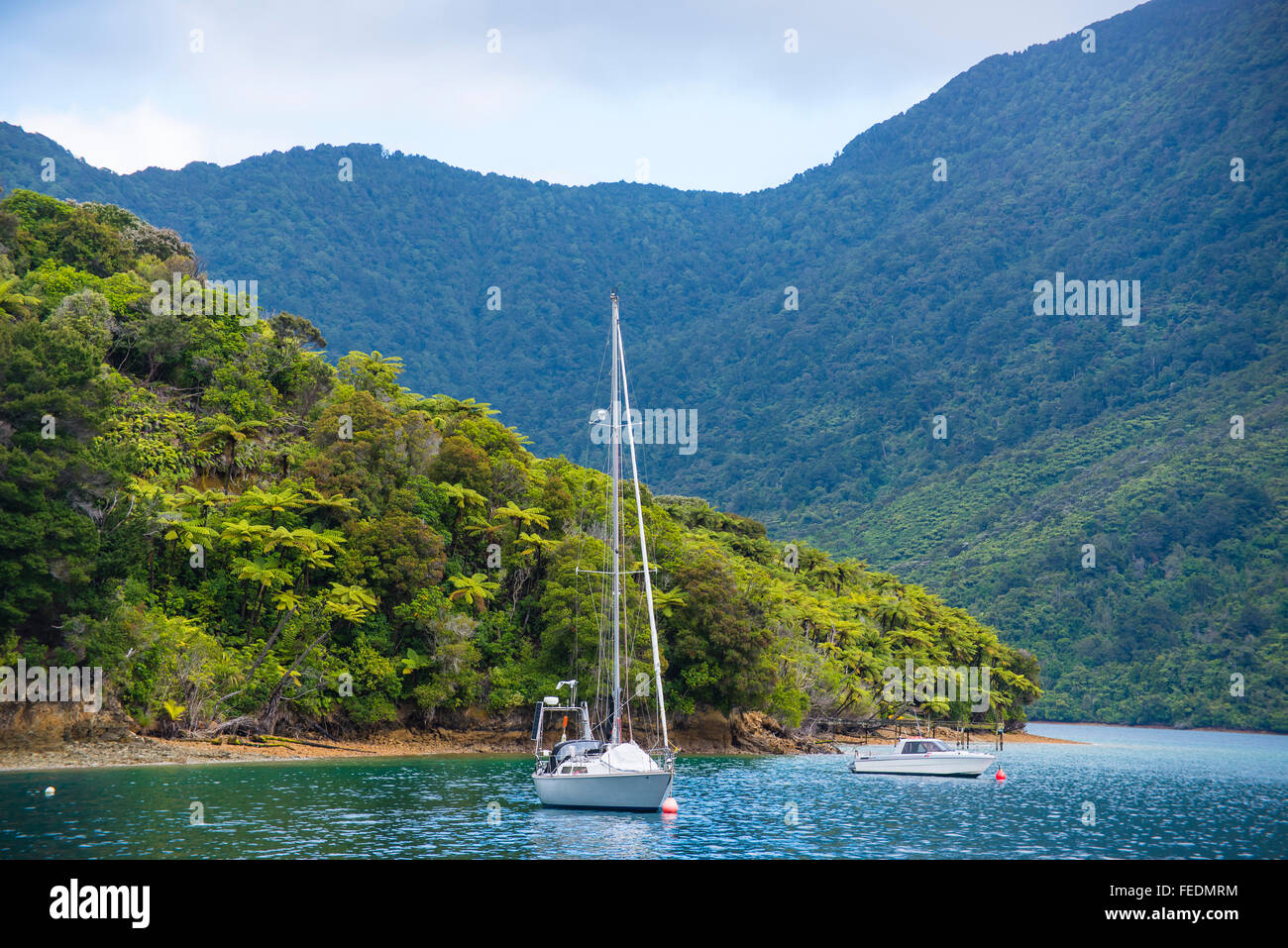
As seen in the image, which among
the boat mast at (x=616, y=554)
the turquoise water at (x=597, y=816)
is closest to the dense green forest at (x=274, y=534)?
the turquoise water at (x=597, y=816)

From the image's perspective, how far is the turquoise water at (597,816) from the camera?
26.2 m

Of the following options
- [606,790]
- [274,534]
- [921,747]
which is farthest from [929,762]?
[274,534]

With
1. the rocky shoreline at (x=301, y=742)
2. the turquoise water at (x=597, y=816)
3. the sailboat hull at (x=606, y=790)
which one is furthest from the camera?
the rocky shoreline at (x=301, y=742)

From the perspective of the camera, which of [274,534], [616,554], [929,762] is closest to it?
[616,554]

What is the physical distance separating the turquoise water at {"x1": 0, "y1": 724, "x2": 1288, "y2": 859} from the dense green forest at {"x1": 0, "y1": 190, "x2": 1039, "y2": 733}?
274 inches

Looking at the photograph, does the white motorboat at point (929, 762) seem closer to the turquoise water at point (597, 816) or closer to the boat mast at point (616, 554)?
the turquoise water at point (597, 816)

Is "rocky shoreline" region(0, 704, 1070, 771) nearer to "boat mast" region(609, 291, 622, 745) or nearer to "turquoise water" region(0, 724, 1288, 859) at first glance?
"turquoise water" region(0, 724, 1288, 859)

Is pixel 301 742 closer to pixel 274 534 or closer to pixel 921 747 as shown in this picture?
pixel 274 534

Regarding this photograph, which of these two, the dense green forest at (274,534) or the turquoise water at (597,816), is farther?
the dense green forest at (274,534)

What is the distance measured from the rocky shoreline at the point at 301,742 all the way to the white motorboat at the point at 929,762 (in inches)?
499

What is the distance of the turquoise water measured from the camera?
2616 centimetres

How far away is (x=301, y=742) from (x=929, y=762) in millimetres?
33832

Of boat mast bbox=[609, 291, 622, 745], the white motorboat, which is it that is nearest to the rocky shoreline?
the white motorboat

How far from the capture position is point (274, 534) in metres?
52.4
